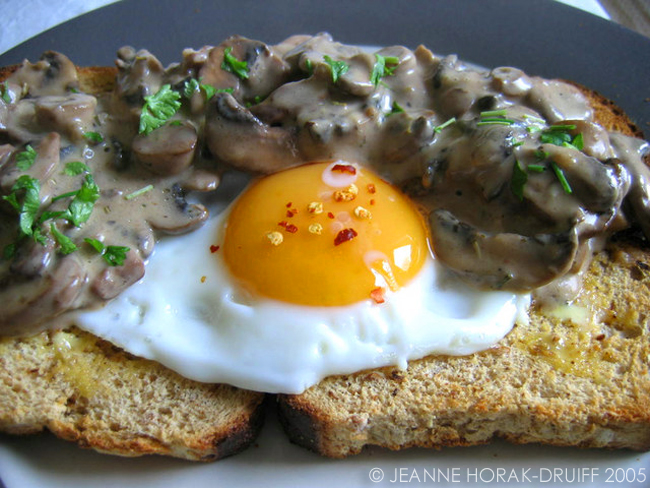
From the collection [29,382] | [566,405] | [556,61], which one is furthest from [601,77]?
[29,382]

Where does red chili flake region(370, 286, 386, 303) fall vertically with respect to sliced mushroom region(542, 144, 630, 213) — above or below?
below

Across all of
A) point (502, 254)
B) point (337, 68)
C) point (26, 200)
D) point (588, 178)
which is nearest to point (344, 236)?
point (502, 254)

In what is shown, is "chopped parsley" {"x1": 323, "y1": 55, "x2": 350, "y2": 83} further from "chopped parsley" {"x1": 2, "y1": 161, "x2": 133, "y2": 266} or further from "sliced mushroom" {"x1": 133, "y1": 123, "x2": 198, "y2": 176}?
"chopped parsley" {"x1": 2, "y1": 161, "x2": 133, "y2": 266}

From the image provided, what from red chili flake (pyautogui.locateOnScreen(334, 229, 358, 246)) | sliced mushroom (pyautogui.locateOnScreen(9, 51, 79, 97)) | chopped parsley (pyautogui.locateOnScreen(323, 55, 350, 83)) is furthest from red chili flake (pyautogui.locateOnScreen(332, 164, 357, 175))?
sliced mushroom (pyautogui.locateOnScreen(9, 51, 79, 97))

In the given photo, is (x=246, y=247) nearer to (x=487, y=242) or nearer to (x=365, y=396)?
(x=365, y=396)

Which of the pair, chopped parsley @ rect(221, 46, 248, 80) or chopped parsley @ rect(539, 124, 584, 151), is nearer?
chopped parsley @ rect(539, 124, 584, 151)

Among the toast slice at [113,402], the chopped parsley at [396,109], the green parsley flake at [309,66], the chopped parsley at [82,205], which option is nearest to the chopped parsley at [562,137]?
the chopped parsley at [396,109]
